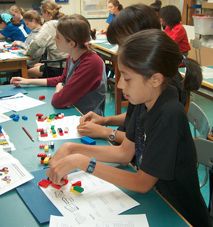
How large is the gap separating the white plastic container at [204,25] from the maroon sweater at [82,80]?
3.48m

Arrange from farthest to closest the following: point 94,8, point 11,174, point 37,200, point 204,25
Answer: point 94,8 → point 204,25 → point 11,174 → point 37,200

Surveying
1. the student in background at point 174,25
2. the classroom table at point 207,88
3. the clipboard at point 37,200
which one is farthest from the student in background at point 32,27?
the clipboard at point 37,200

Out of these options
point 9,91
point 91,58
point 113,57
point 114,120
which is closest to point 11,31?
point 113,57

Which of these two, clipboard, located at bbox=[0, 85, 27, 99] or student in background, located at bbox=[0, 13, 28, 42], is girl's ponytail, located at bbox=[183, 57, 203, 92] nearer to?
clipboard, located at bbox=[0, 85, 27, 99]

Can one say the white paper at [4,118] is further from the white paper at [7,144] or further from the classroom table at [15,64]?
the classroom table at [15,64]

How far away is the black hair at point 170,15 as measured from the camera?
4418 mm

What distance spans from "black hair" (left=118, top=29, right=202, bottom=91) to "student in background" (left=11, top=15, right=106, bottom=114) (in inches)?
37.0

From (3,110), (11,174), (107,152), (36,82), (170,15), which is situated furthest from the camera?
(170,15)

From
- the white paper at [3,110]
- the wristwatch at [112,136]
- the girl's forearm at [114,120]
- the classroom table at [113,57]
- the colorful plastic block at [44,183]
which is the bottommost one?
the classroom table at [113,57]

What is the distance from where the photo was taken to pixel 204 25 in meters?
5.09

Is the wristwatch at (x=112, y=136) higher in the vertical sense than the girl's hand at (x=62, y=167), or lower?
lower

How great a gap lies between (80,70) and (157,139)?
111cm

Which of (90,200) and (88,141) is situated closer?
(90,200)

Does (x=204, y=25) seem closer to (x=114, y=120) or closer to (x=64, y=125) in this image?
(x=114, y=120)
